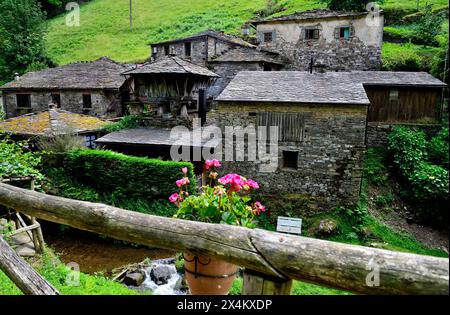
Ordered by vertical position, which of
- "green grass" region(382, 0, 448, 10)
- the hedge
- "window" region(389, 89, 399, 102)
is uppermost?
"green grass" region(382, 0, 448, 10)

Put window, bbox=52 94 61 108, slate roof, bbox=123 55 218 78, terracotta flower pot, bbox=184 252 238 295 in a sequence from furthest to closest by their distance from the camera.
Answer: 1. window, bbox=52 94 61 108
2. slate roof, bbox=123 55 218 78
3. terracotta flower pot, bbox=184 252 238 295

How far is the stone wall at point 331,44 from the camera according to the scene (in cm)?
2150

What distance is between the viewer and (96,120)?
1978 cm

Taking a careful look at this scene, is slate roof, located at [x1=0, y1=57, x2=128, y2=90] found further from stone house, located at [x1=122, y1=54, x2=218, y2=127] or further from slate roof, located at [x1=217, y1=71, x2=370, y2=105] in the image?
slate roof, located at [x1=217, y1=71, x2=370, y2=105]

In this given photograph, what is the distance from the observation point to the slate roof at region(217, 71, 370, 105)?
41.7ft

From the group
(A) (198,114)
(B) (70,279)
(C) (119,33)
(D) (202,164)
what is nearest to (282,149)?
(D) (202,164)

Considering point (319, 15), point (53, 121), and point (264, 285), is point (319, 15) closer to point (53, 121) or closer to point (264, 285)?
point (53, 121)

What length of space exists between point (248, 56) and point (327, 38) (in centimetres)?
544

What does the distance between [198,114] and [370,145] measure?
9.86 metres

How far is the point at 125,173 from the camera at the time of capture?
44.5ft

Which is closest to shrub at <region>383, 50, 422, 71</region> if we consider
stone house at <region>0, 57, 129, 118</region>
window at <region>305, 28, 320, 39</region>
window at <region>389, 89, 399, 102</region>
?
window at <region>305, 28, 320, 39</region>

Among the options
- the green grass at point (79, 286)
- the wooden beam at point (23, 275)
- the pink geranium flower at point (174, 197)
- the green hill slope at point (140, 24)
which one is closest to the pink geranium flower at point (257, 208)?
the pink geranium flower at point (174, 197)

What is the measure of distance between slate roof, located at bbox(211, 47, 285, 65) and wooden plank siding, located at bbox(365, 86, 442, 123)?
24.6 feet
